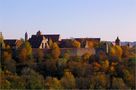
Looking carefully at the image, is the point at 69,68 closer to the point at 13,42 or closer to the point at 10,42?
the point at 13,42

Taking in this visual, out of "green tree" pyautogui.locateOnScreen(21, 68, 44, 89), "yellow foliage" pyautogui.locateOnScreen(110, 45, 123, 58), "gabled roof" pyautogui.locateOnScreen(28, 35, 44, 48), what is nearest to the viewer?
"green tree" pyautogui.locateOnScreen(21, 68, 44, 89)

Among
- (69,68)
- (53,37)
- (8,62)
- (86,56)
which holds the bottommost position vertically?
(69,68)

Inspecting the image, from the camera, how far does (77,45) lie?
26656 mm

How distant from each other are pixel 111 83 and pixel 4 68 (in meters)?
4.56

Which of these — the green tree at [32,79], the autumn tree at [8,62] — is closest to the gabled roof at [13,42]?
the autumn tree at [8,62]

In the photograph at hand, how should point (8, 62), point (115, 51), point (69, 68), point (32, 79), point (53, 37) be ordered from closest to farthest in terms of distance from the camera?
1. point (32, 79)
2. point (69, 68)
3. point (8, 62)
4. point (115, 51)
5. point (53, 37)

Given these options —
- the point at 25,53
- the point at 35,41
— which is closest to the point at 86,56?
the point at 25,53

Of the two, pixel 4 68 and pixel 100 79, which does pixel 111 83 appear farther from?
pixel 4 68

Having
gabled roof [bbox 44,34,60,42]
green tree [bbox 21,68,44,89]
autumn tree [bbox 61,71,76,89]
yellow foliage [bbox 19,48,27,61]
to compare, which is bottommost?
autumn tree [bbox 61,71,76,89]

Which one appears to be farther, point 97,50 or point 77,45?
point 77,45

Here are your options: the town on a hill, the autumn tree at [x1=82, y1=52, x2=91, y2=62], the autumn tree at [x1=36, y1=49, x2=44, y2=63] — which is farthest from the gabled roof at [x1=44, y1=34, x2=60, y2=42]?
the autumn tree at [x1=36, y1=49, x2=44, y2=63]

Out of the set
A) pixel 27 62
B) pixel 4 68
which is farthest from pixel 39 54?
pixel 4 68

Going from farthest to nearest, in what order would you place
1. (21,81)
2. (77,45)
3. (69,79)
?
(77,45) < (69,79) < (21,81)

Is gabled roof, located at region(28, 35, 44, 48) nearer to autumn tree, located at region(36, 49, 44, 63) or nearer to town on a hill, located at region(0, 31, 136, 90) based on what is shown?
town on a hill, located at region(0, 31, 136, 90)
